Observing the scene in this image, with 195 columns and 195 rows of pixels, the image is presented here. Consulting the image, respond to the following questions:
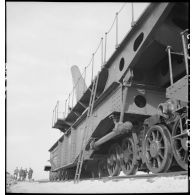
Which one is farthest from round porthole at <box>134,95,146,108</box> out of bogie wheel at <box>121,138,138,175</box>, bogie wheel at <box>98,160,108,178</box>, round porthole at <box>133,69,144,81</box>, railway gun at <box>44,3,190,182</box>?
bogie wheel at <box>98,160,108,178</box>

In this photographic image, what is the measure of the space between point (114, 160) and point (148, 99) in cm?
269

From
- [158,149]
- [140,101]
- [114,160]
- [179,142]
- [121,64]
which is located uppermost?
[121,64]

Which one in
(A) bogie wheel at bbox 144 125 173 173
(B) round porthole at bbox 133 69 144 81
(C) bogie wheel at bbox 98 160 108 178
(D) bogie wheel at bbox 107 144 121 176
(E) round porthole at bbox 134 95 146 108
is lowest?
(C) bogie wheel at bbox 98 160 108 178

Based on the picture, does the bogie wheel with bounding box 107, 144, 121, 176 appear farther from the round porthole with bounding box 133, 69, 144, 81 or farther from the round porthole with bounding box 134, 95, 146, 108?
the round porthole with bounding box 133, 69, 144, 81

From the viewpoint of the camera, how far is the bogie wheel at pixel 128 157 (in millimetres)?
7259

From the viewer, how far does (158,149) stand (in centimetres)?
589

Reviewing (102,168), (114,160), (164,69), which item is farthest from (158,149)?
(102,168)

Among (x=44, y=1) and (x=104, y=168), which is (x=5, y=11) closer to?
(x=44, y=1)

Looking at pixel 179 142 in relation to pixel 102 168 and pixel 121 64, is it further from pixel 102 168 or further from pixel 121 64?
pixel 102 168

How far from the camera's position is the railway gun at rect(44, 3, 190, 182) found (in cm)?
532

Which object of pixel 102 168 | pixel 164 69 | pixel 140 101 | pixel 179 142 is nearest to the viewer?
pixel 179 142

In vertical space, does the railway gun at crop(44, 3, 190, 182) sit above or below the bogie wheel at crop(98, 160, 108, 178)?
above

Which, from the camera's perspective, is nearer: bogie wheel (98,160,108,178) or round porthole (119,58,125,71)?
round porthole (119,58,125,71)

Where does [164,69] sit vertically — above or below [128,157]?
above
